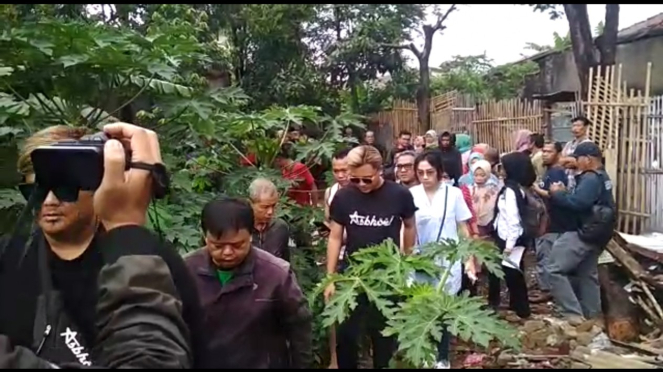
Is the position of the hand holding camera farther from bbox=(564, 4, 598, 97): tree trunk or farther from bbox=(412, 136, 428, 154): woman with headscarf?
bbox=(412, 136, 428, 154): woman with headscarf

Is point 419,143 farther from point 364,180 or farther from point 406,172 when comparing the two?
point 364,180

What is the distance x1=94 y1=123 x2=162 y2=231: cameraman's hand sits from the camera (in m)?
1.00

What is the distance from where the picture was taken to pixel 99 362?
997 millimetres

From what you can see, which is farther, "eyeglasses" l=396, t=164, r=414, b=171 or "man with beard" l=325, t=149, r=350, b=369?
"eyeglasses" l=396, t=164, r=414, b=171

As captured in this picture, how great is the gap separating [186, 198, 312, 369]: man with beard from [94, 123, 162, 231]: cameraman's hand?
39.2 inches

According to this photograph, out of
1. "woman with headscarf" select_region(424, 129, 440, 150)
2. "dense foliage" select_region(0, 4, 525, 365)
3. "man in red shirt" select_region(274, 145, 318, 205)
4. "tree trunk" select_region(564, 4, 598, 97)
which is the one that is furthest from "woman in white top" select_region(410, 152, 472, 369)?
"woman with headscarf" select_region(424, 129, 440, 150)

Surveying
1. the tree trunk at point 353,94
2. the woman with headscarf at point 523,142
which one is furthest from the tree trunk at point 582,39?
the tree trunk at point 353,94

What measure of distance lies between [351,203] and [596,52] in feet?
5.86

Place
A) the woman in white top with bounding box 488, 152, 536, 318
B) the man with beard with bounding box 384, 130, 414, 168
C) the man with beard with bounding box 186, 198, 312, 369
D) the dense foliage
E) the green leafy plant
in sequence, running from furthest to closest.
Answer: the man with beard with bounding box 384, 130, 414, 168 → the woman in white top with bounding box 488, 152, 536, 318 → the green leafy plant → the dense foliage → the man with beard with bounding box 186, 198, 312, 369

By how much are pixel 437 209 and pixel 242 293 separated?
1.71m

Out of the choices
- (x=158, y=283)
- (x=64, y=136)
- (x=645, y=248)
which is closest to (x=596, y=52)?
(x=645, y=248)

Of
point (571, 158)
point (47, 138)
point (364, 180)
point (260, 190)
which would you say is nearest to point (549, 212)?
point (571, 158)

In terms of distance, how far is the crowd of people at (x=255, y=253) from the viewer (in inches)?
38.4

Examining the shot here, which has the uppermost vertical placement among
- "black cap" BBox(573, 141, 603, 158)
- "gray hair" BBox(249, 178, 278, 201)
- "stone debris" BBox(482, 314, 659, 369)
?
"gray hair" BBox(249, 178, 278, 201)
